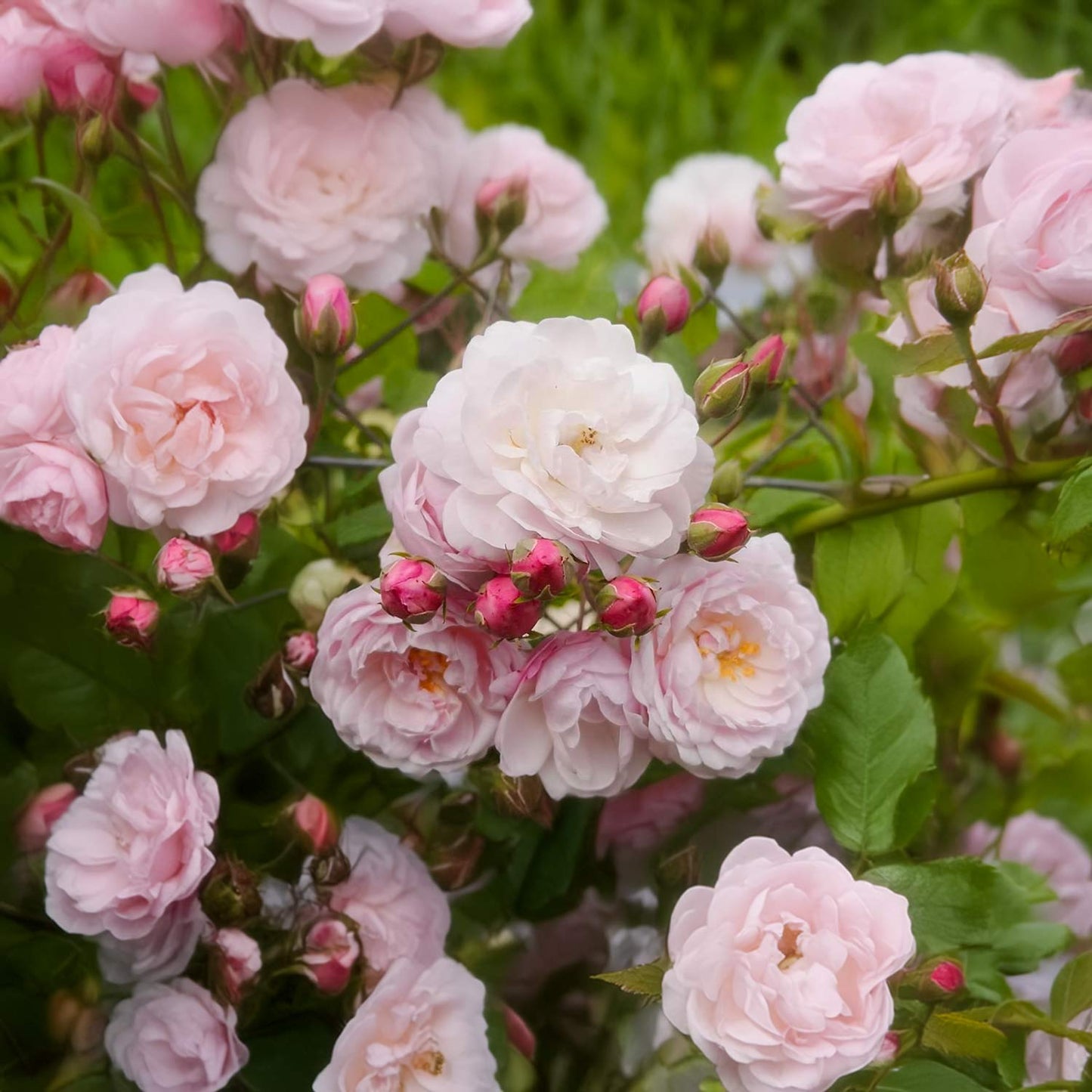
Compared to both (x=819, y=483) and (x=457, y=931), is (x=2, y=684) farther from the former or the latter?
(x=819, y=483)

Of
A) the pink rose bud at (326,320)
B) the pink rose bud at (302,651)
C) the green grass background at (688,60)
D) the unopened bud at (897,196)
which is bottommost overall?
the green grass background at (688,60)

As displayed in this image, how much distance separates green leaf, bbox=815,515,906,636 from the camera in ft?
1.76

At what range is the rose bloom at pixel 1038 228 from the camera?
46 cm

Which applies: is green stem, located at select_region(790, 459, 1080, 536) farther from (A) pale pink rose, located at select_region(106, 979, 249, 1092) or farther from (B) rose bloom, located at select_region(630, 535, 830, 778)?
(A) pale pink rose, located at select_region(106, 979, 249, 1092)

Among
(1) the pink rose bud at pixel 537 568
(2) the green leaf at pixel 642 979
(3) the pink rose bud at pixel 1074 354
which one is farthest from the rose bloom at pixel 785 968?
(3) the pink rose bud at pixel 1074 354

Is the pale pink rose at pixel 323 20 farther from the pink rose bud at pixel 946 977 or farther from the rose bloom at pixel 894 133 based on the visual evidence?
the pink rose bud at pixel 946 977

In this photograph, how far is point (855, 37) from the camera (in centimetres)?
195

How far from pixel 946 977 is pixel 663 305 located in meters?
0.27

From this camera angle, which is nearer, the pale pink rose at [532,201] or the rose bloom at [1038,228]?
the rose bloom at [1038,228]

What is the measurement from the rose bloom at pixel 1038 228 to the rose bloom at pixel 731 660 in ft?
0.46

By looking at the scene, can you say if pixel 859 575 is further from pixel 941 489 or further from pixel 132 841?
pixel 132 841

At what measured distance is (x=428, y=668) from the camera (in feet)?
1.43

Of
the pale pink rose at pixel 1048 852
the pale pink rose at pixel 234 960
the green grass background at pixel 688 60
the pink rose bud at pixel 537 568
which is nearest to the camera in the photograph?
the pink rose bud at pixel 537 568

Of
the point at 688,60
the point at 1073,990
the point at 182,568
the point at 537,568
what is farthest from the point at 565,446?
the point at 688,60
